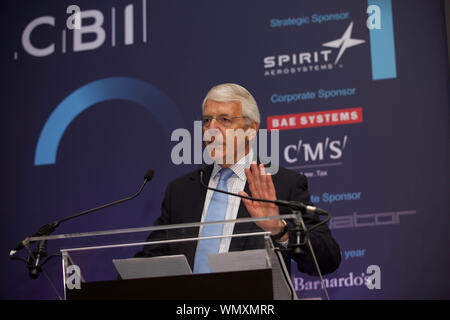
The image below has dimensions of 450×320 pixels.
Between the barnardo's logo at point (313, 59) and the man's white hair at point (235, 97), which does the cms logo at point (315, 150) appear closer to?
the barnardo's logo at point (313, 59)

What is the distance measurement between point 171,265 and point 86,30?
3.16 metres

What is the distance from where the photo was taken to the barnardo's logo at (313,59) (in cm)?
413

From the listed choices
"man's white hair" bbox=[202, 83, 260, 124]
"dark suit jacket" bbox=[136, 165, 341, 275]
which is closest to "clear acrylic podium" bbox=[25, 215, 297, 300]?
"dark suit jacket" bbox=[136, 165, 341, 275]

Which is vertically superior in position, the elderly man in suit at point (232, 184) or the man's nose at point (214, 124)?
the man's nose at point (214, 124)

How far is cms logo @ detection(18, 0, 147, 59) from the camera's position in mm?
4656

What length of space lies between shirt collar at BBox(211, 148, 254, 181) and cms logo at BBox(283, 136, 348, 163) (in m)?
0.72

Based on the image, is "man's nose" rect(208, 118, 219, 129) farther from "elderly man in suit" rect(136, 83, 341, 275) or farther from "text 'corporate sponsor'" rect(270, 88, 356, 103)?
"text 'corporate sponsor'" rect(270, 88, 356, 103)

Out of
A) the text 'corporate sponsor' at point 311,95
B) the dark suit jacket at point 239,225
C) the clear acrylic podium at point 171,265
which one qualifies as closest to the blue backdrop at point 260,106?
the text 'corporate sponsor' at point 311,95

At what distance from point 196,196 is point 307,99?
4.13ft

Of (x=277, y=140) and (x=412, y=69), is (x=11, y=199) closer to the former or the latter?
(x=277, y=140)

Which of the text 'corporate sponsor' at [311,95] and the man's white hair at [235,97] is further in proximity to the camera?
the text 'corporate sponsor' at [311,95]

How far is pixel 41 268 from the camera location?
7.46 feet

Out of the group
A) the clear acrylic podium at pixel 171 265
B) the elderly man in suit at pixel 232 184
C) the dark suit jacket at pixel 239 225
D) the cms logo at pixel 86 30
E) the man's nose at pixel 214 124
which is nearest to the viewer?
the clear acrylic podium at pixel 171 265
